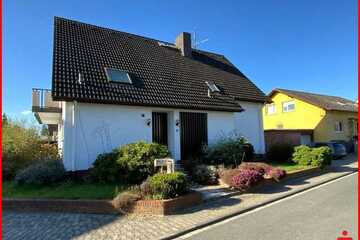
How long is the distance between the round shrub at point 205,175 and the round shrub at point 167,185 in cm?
297

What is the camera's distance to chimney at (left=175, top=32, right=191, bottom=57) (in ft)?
64.1

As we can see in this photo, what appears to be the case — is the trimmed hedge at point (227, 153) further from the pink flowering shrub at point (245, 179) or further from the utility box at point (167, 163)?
the utility box at point (167, 163)

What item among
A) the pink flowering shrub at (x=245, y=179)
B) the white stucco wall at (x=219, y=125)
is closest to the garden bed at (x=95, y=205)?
the pink flowering shrub at (x=245, y=179)

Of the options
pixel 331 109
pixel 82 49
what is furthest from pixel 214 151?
pixel 331 109

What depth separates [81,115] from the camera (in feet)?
37.2

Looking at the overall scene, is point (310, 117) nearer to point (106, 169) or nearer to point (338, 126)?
point (338, 126)

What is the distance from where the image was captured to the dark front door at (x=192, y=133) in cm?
1417

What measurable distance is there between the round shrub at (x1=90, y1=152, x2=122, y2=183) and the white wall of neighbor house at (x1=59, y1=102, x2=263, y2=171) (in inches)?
42.1

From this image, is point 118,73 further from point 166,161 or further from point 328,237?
Answer: point 328,237

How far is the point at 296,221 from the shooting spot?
6.85m

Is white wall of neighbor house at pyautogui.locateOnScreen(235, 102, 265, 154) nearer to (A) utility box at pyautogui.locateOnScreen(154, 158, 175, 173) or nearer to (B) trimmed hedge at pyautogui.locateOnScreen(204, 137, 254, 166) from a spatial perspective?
(B) trimmed hedge at pyautogui.locateOnScreen(204, 137, 254, 166)

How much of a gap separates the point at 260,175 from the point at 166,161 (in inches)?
145

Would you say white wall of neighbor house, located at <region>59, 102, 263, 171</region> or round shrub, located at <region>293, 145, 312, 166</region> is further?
round shrub, located at <region>293, 145, 312, 166</region>

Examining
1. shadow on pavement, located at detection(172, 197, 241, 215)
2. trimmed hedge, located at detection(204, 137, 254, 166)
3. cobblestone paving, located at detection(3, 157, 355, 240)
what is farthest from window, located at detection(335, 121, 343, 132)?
cobblestone paving, located at detection(3, 157, 355, 240)
